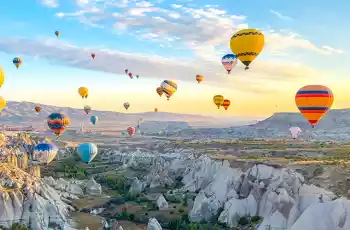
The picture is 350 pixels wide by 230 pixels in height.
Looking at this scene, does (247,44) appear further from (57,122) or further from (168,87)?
(168,87)

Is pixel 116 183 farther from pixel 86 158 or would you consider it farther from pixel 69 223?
pixel 69 223

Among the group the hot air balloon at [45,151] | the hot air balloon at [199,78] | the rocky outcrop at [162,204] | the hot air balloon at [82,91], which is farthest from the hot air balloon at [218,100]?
the hot air balloon at [45,151]

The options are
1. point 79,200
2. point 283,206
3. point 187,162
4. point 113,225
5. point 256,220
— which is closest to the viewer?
point 283,206

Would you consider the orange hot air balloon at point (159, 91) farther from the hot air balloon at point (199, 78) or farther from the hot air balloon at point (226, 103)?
the hot air balloon at point (226, 103)

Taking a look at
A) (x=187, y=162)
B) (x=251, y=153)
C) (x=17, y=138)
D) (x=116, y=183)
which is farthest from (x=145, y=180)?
(x=17, y=138)

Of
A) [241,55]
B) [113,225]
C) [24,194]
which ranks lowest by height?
[113,225]

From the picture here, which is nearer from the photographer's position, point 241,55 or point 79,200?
point 241,55

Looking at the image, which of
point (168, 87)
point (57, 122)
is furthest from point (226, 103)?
point (57, 122)

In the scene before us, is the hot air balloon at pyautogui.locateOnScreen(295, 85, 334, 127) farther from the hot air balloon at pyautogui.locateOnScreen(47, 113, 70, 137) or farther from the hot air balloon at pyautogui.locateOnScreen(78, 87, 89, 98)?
the hot air balloon at pyautogui.locateOnScreen(78, 87, 89, 98)
